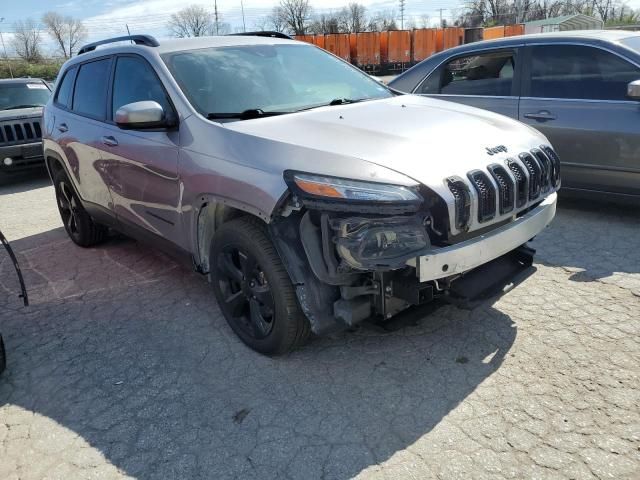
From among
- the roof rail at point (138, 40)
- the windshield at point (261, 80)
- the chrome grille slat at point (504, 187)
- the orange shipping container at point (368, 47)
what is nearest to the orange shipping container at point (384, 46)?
the orange shipping container at point (368, 47)

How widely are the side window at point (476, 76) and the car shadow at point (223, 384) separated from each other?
2996 millimetres

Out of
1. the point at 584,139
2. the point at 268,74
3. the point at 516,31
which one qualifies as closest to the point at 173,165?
the point at 268,74

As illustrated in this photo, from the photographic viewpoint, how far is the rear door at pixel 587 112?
468 cm

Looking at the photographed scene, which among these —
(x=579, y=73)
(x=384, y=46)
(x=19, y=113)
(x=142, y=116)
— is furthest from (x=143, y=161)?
(x=384, y=46)

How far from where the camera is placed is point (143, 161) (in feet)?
12.1

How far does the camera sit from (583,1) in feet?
205

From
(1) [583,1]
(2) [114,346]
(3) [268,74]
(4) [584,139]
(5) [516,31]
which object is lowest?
(2) [114,346]

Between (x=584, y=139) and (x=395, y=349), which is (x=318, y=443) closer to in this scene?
(x=395, y=349)

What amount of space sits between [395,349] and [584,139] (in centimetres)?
304

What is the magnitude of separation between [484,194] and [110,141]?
290 cm

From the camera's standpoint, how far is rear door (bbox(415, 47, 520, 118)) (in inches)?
215

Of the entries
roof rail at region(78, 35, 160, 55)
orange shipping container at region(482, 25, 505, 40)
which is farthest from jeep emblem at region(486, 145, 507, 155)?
orange shipping container at region(482, 25, 505, 40)

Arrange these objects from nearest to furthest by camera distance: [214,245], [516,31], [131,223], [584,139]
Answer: [214,245], [131,223], [584,139], [516,31]

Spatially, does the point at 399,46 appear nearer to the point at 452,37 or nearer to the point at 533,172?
the point at 452,37
